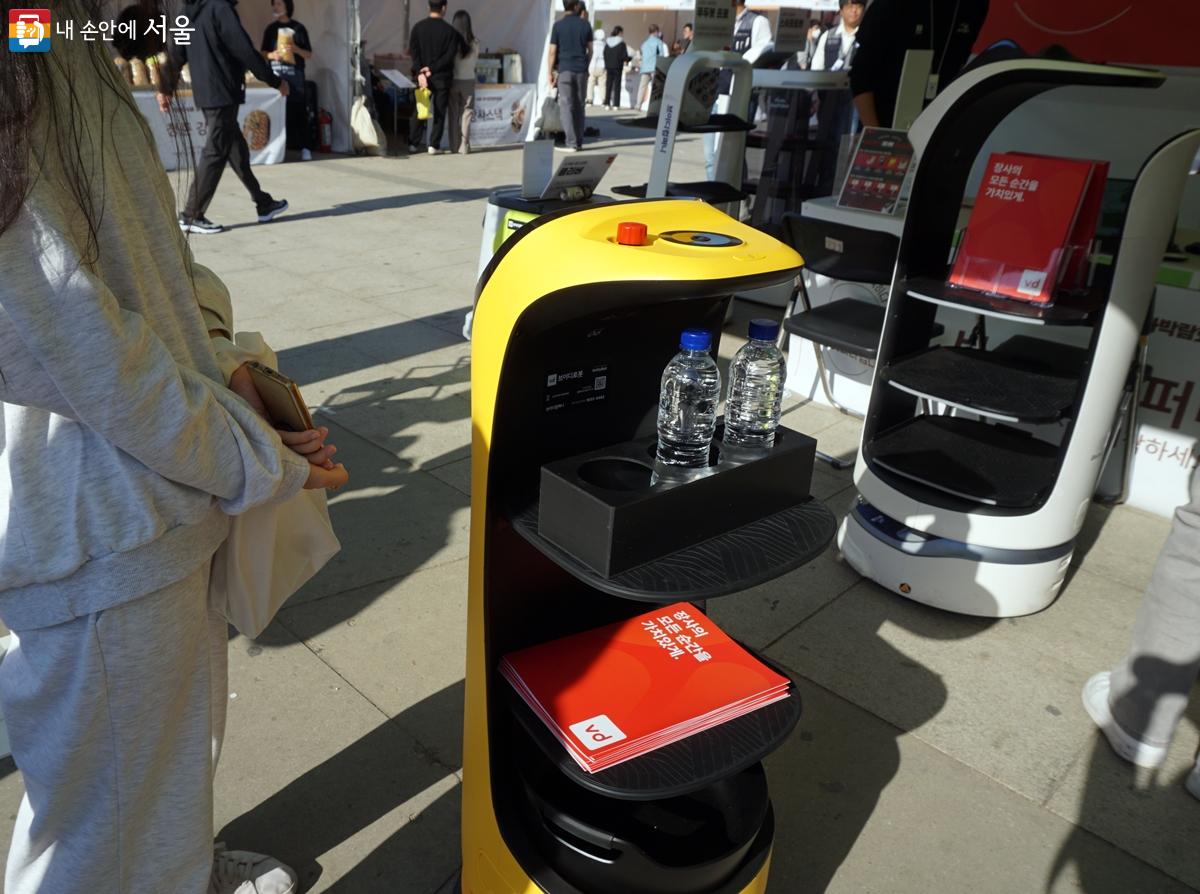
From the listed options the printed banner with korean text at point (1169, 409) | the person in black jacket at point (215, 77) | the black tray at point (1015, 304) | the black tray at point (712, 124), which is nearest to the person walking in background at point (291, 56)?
the person in black jacket at point (215, 77)

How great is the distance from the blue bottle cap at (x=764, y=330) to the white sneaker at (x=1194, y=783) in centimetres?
185

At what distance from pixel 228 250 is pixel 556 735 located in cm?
665

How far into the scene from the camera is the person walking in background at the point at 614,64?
69.4 ft

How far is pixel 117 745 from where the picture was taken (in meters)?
1.45

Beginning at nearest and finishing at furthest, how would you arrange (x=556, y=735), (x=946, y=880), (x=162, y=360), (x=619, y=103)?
(x=162, y=360), (x=556, y=735), (x=946, y=880), (x=619, y=103)

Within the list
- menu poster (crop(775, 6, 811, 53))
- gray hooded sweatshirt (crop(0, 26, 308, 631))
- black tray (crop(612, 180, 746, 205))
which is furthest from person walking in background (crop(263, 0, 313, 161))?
gray hooded sweatshirt (crop(0, 26, 308, 631))

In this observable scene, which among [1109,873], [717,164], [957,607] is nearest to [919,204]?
[957,607]

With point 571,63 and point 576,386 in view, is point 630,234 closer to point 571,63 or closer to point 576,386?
point 576,386

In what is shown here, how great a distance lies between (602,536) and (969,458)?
93.3 inches

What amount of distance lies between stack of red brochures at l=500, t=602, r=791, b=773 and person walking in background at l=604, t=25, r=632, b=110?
21.2 metres

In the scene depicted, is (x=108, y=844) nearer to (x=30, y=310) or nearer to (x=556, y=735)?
(x=556, y=735)

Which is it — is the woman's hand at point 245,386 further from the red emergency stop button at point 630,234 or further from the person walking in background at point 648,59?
Answer: the person walking in background at point 648,59

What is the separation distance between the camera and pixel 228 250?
726 centimetres

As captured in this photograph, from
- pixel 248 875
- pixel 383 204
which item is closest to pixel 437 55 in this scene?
pixel 383 204
